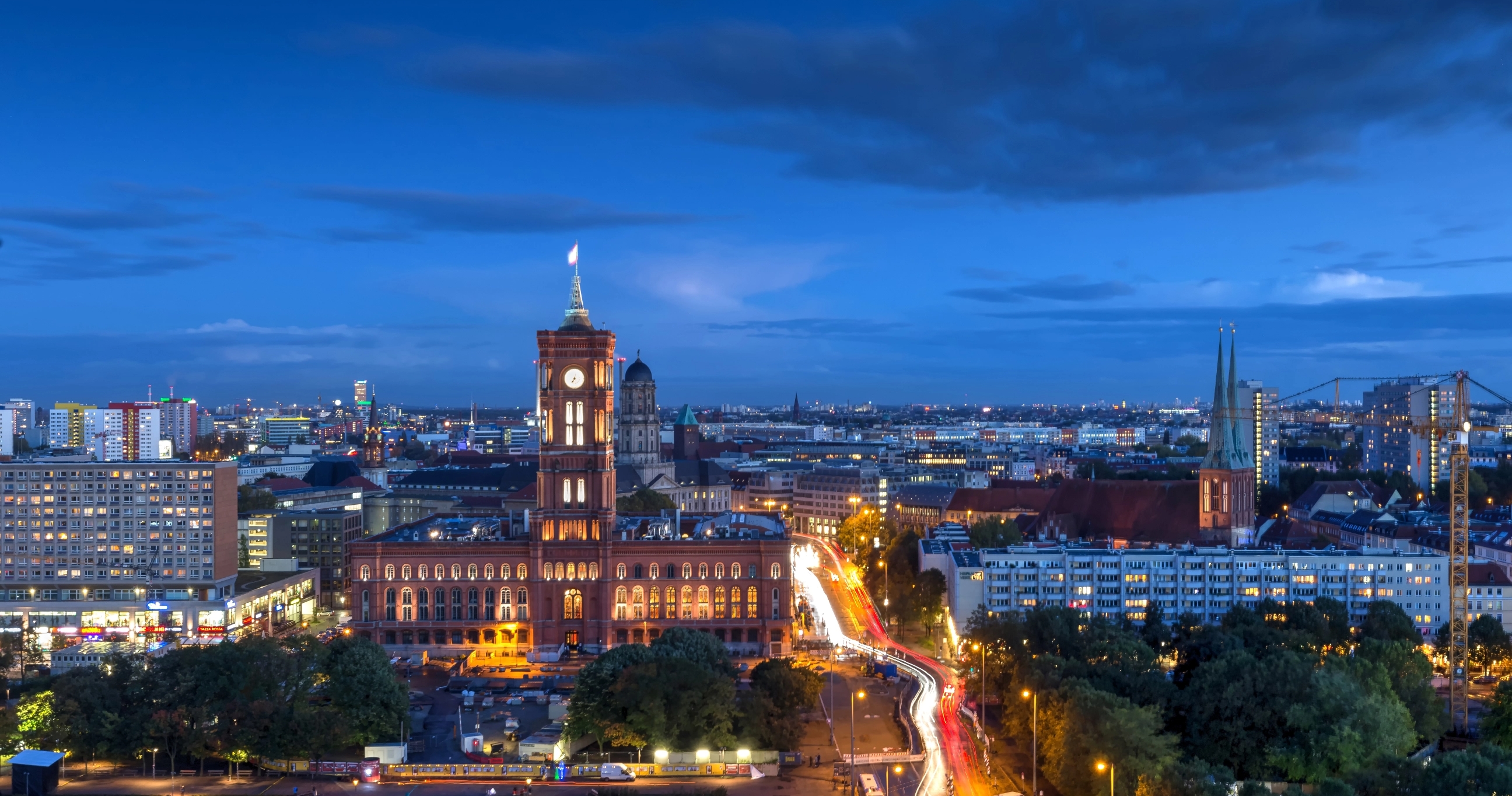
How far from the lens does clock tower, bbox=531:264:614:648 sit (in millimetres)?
103938

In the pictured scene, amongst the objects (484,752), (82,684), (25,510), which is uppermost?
(25,510)

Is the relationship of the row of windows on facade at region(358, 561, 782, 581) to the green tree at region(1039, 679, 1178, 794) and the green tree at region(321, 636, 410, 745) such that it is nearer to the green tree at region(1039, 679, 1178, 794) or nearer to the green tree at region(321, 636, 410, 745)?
the green tree at region(321, 636, 410, 745)

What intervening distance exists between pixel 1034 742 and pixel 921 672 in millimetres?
28237

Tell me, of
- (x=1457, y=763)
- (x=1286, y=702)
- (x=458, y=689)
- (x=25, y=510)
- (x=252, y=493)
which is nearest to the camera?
(x=1457, y=763)

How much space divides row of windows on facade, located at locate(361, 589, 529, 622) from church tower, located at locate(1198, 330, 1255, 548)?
62994mm

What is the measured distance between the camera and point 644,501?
155m

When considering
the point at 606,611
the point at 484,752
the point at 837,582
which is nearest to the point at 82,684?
the point at 484,752

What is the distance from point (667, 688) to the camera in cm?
6975

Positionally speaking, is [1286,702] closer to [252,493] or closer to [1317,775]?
[1317,775]

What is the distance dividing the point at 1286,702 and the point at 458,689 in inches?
2026

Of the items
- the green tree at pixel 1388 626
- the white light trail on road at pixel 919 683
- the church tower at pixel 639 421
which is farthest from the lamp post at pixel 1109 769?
the church tower at pixel 639 421

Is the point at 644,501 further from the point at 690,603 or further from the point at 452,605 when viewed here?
the point at 452,605

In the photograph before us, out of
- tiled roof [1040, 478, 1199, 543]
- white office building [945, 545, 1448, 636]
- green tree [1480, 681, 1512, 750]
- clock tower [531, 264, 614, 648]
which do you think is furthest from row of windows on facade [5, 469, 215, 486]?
green tree [1480, 681, 1512, 750]

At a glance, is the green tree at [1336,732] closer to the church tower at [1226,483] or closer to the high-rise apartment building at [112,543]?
the church tower at [1226,483]
